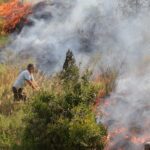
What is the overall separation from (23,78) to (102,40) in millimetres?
6478

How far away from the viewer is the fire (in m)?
23.4

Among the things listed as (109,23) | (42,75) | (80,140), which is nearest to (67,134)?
(80,140)

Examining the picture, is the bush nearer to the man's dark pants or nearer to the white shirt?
the white shirt

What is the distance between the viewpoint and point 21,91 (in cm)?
1366

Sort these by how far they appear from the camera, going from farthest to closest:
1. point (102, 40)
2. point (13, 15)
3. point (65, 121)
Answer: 1. point (13, 15)
2. point (102, 40)
3. point (65, 121)

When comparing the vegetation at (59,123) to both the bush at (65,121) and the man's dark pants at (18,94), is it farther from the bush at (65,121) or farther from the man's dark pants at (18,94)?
the man's dark pants at (18,94)

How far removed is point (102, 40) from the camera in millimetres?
19297

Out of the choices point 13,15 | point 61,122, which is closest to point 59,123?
point 61,122

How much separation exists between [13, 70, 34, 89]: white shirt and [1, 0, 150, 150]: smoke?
7.43 ft

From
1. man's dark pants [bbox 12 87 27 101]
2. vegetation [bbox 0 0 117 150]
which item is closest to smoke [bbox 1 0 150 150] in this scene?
vegetation [bbox 0 0 117 150]

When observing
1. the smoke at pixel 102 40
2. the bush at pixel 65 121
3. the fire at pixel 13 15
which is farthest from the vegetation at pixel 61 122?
the fire at pixel 13 15

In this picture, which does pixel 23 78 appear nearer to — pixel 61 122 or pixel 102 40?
pixel 61 122

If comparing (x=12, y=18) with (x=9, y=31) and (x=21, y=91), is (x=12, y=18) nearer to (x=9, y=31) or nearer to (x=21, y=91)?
(x=9, y=31)

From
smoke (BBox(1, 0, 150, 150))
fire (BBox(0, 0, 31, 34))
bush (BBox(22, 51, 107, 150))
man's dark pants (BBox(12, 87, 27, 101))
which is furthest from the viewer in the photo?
fire (BBox(0, 0, 31, 34))
